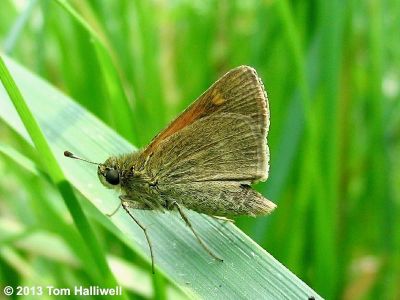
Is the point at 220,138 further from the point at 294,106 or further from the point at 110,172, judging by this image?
the point at 294,106

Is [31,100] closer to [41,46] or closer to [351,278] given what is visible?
[41,46]

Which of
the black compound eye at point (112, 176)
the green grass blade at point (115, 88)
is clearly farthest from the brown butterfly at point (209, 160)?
the green grass blade at point (115, 88)

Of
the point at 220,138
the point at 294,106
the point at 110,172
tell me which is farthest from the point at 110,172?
the point at 294,106

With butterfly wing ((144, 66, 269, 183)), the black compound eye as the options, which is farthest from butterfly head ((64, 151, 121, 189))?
butterfly wing ((144, 66, 269, 183))

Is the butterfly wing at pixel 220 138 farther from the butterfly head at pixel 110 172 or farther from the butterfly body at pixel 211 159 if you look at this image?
the butterfly head at pixel 110 172

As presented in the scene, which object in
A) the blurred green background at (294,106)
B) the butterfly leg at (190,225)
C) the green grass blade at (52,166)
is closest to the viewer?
the green grass blade at (52,166)

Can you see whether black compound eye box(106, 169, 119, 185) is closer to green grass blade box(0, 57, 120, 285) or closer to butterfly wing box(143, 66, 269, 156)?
butterfly wing box(143, 66, 269, 156)

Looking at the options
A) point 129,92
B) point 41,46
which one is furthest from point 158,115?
point 41,46
